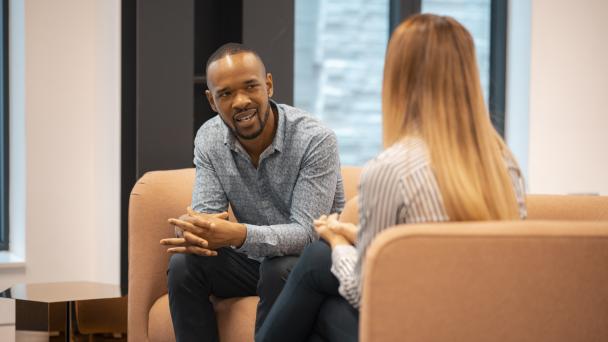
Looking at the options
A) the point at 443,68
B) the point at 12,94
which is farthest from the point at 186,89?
the point at 443,68

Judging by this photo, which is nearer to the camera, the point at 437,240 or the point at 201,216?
the point at 437,240

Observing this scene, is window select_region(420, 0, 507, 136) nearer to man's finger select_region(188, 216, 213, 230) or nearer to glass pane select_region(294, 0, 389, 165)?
glass pane select_region(294, 0, 389, 165)

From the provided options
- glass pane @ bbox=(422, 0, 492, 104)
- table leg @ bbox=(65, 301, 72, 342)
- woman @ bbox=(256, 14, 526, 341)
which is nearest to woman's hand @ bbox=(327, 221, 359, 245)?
woman @ bbox=(256, 14, 526, 341)

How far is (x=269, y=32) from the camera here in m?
3.82

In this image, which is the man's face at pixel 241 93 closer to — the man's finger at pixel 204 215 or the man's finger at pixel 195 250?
the man's finger at pixel 204 215

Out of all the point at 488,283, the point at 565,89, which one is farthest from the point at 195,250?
the point at 565,89

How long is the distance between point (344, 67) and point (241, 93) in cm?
242

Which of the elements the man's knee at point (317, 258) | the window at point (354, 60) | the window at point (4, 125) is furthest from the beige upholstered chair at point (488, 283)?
the window at point (354, 60)

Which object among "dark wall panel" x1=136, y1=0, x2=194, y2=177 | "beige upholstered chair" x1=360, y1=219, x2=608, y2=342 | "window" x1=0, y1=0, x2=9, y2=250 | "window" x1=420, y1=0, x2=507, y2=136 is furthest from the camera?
"window" x1=420, y1=0, x2=507, y2=136

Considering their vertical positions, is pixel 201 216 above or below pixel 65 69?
below

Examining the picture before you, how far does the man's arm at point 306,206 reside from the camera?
8.25 ft

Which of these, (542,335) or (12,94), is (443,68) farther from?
(12,94)

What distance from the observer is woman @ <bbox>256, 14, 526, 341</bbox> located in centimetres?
165

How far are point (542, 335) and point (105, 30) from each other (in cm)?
302
